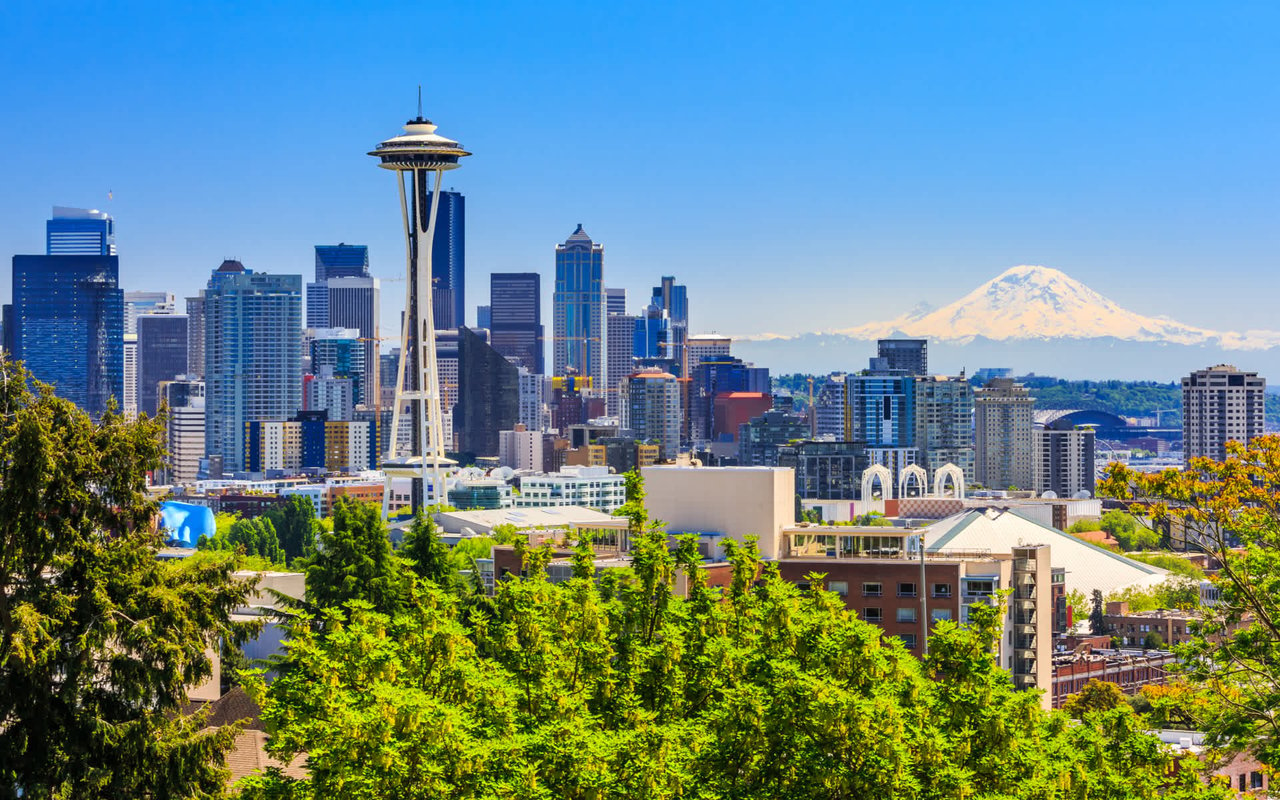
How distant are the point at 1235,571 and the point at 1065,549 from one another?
416ft

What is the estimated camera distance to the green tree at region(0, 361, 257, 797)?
29.7 meters

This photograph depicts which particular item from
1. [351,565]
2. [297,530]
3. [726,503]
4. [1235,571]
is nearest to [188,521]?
[297,530]

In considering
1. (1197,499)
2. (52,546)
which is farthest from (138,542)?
(1197,499)

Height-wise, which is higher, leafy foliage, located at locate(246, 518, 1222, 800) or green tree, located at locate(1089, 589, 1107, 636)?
leafy foliage, located at locate(246, 518, 1222, 800)

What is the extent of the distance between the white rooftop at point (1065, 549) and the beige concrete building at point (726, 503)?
256 feet

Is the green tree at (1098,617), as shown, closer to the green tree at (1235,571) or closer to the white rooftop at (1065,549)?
the white rooftop at (1065,549)

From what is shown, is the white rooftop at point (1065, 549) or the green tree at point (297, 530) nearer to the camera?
the white rooftop at point (1065, 549)

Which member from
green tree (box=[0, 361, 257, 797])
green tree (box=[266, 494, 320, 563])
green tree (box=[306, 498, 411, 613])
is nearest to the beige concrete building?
green tree (box=[306, 498, 411, 613])

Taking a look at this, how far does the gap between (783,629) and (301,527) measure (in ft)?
439

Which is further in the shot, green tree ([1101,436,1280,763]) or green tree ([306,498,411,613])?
green tree ([306,498,411,613])

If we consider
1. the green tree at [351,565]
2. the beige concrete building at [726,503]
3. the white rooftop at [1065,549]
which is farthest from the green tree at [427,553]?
the white rooftop at [1065,549]

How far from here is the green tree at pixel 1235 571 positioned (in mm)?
31172

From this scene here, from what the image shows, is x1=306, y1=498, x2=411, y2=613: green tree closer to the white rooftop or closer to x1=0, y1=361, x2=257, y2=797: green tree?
x1=0, y1=361, x2=257, y2=797: green tree

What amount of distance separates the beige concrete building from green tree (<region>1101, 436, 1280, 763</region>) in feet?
111
